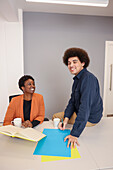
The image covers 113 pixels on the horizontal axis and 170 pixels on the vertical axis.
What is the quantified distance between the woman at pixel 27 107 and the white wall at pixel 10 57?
1581mm

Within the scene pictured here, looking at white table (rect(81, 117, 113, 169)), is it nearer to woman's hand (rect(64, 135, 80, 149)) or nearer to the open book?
woman's hand (rect(64, 135, 80, 149))

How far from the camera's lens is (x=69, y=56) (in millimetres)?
1505

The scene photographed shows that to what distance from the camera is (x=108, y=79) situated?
350cm

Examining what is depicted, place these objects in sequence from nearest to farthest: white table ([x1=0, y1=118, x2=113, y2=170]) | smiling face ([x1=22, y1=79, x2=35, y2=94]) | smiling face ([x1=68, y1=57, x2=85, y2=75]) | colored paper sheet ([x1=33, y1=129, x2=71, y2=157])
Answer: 1. white table ([x1=0, y1=118, x2=113, y2=170])
2. colored paper sheet ([x1=33, y1=129, x2=71, y2=157])
3. smiling face ([x1=68, y1=57, x2=85, y2=75])
4. smiling face ([x1=22, y1=79, x2=35, y2=94])

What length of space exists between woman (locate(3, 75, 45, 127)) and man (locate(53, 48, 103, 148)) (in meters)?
0.32

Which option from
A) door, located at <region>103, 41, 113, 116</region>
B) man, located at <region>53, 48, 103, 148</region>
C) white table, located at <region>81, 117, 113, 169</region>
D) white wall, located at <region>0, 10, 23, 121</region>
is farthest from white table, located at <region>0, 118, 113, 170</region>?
door, located at <region>103, 41, 113, 116</region>

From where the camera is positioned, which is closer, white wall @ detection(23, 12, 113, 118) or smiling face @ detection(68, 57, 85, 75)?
smiling face @ detection(68, 57, 85, 75)

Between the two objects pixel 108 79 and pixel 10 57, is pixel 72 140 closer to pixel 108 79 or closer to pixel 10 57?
pixel 10 57

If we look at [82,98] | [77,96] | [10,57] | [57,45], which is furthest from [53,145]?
[57,45]

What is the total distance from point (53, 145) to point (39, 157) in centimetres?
16

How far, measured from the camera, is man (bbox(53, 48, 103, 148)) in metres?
1.19

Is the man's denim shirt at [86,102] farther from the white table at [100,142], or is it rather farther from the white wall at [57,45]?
the white wall at [57,45]

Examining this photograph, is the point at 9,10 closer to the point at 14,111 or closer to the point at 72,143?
the point at 14,111

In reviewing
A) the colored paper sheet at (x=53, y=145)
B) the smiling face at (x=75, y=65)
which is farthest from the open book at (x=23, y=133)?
the smiling face at (x=75, y=65)
